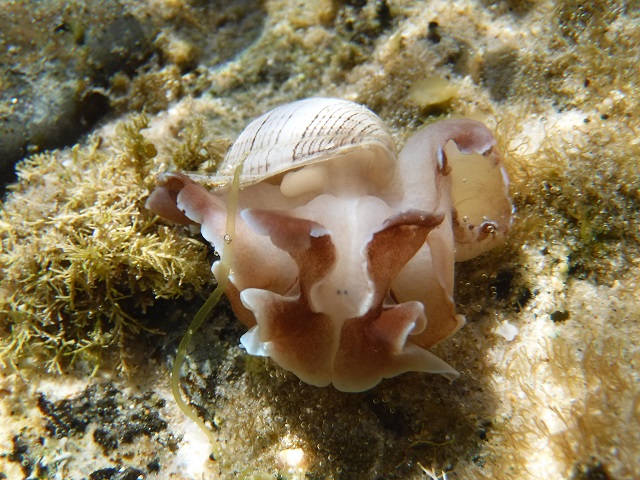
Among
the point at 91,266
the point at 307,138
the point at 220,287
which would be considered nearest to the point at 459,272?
the point at 307,138

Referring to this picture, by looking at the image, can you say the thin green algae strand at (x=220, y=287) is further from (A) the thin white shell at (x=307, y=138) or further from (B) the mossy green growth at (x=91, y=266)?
(B) the mossy green growth at (x=91, y=266)

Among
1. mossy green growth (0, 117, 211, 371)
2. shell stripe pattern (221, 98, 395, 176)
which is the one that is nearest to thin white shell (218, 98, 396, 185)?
shell stripe pattern (221, 98, 395, 176)

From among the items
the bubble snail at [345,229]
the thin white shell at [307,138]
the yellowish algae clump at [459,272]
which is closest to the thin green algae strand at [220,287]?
the bubble snail at [345,229]

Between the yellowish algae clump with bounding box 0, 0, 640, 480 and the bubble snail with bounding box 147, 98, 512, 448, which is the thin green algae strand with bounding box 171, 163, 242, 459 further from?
the yellowish algae clump with bounding box 0, 0, 640, 480

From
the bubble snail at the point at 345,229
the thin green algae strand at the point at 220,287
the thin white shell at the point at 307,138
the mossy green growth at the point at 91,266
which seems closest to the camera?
the bubble snail at the point at 345,229

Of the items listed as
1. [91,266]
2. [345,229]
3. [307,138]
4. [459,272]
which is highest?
[307,138]

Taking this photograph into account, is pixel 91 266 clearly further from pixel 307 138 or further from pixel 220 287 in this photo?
pixel 307 138

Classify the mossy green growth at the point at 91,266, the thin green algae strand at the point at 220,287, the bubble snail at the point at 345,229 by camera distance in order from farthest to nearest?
the mossy green growth at the point at 91,266, the thin green algae strand at the point at 220,287, the bubble snail at the point at 345,229

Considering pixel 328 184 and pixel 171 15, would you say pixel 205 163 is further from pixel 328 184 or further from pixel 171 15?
pixel 171 15
